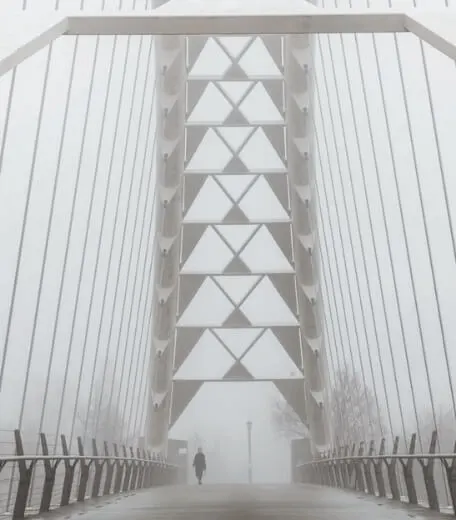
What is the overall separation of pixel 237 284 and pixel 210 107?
933cm

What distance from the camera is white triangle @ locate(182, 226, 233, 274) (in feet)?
126

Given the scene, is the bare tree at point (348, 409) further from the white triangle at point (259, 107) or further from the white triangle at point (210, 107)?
the white triangle at point (210, 107)

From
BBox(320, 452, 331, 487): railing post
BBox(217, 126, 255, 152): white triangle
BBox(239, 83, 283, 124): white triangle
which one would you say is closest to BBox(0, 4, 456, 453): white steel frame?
BBox(239, 83, 283, 124): white triangle

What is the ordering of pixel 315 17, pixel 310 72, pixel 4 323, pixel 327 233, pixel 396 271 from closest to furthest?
pixel 315 17 → pixel 4 323 → pixel 396 271 → pixel 310 72 → pixel 327 233

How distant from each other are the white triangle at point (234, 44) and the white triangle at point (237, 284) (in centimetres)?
1141

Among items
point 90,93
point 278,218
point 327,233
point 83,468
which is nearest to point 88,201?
point 90,93

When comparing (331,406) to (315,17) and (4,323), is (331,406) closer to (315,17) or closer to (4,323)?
(4,323)

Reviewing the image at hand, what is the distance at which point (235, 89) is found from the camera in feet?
112

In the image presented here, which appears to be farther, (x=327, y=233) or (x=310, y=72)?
(x=327, y=233)

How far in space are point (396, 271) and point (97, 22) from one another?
11.3 m

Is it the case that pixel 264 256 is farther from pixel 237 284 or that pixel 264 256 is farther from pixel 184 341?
pixel 184 341

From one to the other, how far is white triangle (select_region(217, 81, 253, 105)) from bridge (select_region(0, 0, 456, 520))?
0.09 m

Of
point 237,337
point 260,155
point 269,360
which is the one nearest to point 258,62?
point 260,155

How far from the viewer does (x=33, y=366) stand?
15.7m
